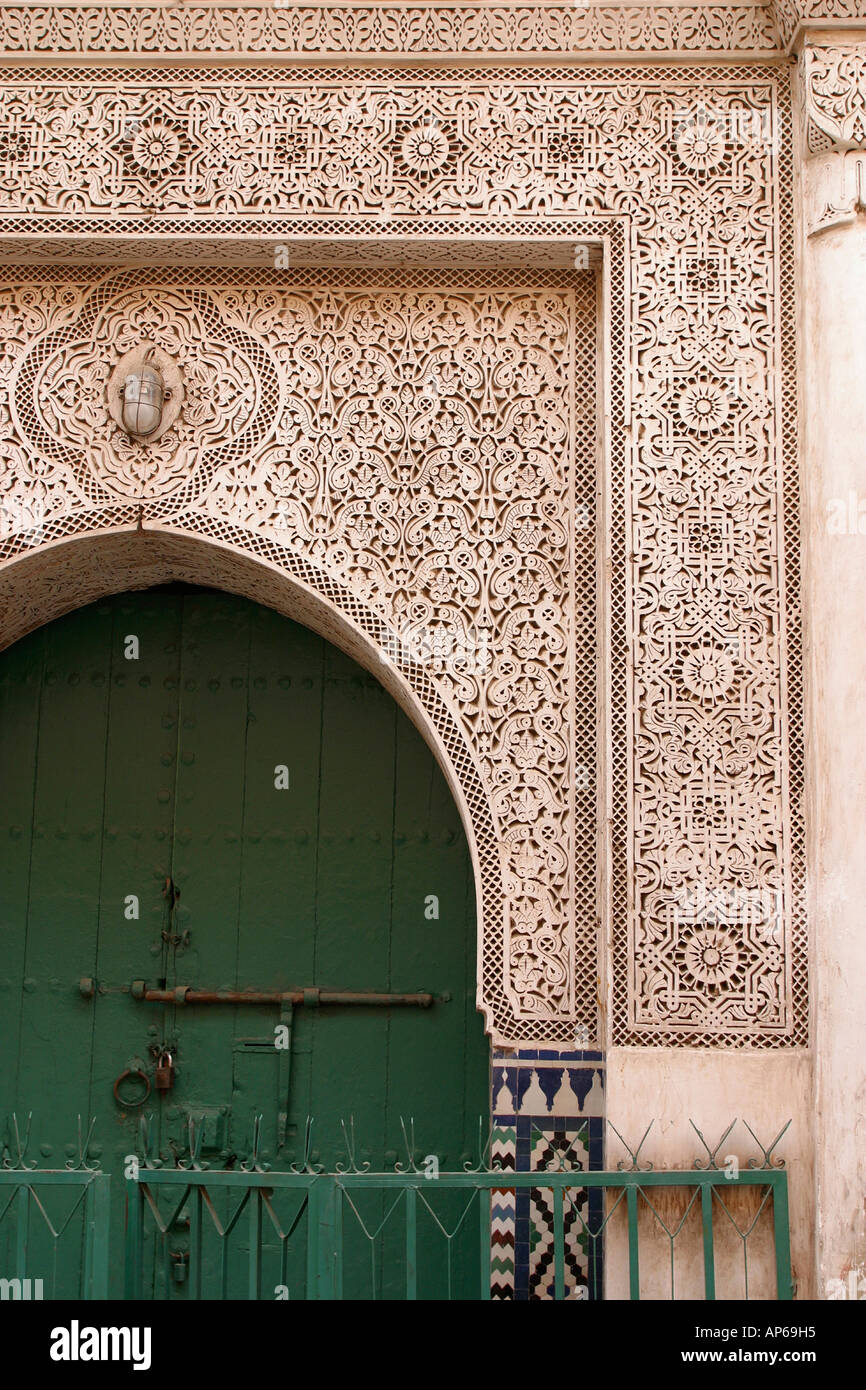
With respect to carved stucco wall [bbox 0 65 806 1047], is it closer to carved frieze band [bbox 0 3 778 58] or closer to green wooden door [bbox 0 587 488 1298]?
carved frieze band [bbox 0 3 778 58]

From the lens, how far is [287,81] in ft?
12.7

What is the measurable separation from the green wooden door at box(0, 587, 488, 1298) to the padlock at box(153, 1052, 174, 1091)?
0.09ft

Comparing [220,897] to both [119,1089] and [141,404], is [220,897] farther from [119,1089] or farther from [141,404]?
[141,404]

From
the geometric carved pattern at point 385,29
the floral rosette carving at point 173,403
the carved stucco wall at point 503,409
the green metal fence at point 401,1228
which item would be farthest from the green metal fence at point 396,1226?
the geometric carved pattern at point 385,29

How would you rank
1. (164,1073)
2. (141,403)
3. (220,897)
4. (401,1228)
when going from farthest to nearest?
1. (220,897)
2. (164,1073)
3. (401,1228)
4. (141,403)

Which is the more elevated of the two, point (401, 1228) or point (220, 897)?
point (220, 897)

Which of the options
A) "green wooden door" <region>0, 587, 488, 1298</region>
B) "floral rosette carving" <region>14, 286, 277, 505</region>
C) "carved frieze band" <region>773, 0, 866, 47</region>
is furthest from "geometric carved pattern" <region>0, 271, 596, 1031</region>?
"carved frieze band" <region>773, 0, 866, 47</region>

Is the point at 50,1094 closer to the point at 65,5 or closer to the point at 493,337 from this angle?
the point at 493,337

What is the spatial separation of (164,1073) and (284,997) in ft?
1.35

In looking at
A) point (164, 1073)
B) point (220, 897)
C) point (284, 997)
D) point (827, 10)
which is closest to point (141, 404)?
point (220, 897)

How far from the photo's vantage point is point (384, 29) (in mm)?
3848

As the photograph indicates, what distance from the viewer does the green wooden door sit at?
4.07 meters

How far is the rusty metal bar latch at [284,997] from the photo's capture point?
409 cm

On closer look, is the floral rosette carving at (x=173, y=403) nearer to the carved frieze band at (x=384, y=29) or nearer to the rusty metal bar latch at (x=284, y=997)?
the carved frieze band at (x=384, y=29)
